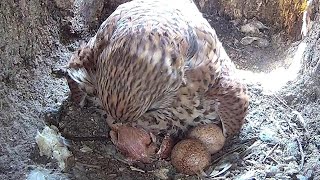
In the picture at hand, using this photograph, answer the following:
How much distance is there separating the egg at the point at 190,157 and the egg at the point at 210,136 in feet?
0.10

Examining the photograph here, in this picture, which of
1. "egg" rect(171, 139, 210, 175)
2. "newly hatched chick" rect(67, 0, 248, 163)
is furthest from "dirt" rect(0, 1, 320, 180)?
"newly hatched chick" rect(67, 0, 248, 163)

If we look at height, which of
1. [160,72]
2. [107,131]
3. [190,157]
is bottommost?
[190,157]

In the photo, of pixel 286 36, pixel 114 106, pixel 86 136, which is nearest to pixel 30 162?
pixel 86 136

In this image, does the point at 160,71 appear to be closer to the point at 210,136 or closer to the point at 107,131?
the point at 210,136

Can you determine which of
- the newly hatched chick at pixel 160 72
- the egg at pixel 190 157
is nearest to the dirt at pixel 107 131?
the egg at pixel 190 157

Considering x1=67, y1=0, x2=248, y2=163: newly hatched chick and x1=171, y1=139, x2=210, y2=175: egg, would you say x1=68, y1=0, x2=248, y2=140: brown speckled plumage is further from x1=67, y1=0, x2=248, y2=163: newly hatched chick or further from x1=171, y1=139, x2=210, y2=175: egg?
x1=171, y1=139, x2=210, y2=175: egg

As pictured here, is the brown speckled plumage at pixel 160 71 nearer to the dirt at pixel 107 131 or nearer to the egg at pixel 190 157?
the egg at pixel 190 157

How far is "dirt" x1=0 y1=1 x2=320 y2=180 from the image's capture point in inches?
145

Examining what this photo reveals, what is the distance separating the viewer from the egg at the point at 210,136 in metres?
3.85

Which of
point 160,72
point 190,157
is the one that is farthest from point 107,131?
point 160,72

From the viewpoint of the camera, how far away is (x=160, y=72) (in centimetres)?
324

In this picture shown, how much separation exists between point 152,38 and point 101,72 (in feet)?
0.94

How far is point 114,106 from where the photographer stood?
320 centimetres

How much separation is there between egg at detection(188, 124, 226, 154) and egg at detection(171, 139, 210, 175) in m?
0.03
